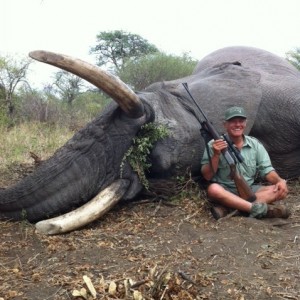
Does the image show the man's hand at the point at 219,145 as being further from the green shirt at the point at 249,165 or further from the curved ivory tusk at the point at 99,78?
the curved ivory tusk at the point at 99,78

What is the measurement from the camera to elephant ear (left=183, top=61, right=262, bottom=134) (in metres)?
5.49

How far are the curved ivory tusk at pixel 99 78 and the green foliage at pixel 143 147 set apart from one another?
0.54 feet

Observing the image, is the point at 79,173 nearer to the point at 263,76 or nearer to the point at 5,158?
the point at 263,76

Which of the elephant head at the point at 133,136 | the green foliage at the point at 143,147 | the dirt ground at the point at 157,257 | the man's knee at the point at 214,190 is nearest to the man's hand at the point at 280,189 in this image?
the dirt ground at the point at 157,257

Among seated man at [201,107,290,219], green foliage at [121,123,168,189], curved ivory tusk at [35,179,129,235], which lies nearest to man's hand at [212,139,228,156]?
seated man at [201,107,290,219]

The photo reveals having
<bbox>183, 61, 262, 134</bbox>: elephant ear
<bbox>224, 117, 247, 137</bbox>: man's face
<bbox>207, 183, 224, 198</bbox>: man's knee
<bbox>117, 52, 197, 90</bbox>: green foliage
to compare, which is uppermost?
<bbox>117, 52, 197, 90</bbox>: green foliage

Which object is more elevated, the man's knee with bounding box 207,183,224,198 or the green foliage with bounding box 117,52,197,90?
the green foliage with bounding box 117,52,197,90

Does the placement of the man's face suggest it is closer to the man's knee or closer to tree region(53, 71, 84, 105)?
the man's knee

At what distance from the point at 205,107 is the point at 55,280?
2603 millimetres

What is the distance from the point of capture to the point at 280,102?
5930 millimetres

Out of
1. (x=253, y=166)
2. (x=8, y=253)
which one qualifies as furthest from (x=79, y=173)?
(x=253, y=166)

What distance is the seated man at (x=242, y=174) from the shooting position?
4.72 m

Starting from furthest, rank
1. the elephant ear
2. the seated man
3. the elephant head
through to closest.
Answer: the elephant ear < the seated man < the elephant head

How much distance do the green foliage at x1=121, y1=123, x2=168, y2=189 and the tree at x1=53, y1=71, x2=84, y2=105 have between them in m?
19.2
